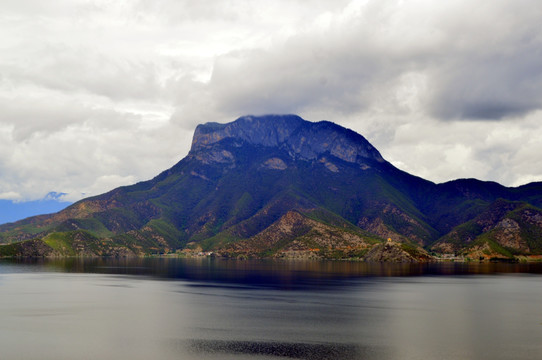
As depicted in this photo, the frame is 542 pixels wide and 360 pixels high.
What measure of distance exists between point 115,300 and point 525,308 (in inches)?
4959

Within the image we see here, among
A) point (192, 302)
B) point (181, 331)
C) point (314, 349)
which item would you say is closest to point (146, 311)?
point (192, 302)

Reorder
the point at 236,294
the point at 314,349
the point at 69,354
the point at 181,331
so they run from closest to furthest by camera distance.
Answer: the point at 69,354, the point at 314,349, the point at 181,331, the point at 236,294

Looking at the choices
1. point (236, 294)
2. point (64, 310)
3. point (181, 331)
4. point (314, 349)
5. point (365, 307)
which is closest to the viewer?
point (314, 349)

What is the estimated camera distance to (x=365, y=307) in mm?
140875

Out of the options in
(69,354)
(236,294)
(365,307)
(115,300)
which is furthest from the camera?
(236,294)

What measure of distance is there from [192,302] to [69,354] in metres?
70.0

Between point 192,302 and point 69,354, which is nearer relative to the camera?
point 69,354

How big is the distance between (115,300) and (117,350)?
73.2 metres

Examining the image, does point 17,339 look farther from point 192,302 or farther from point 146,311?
point 192,302

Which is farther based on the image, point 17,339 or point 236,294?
point 236,294

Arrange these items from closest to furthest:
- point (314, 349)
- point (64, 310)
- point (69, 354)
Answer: point (69, 354), point (314, 349), point (64, 310)

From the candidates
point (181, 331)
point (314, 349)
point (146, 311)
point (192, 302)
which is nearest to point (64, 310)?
point (146, 311)

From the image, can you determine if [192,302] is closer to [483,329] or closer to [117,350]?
[117,350]

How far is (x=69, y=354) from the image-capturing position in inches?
3135
